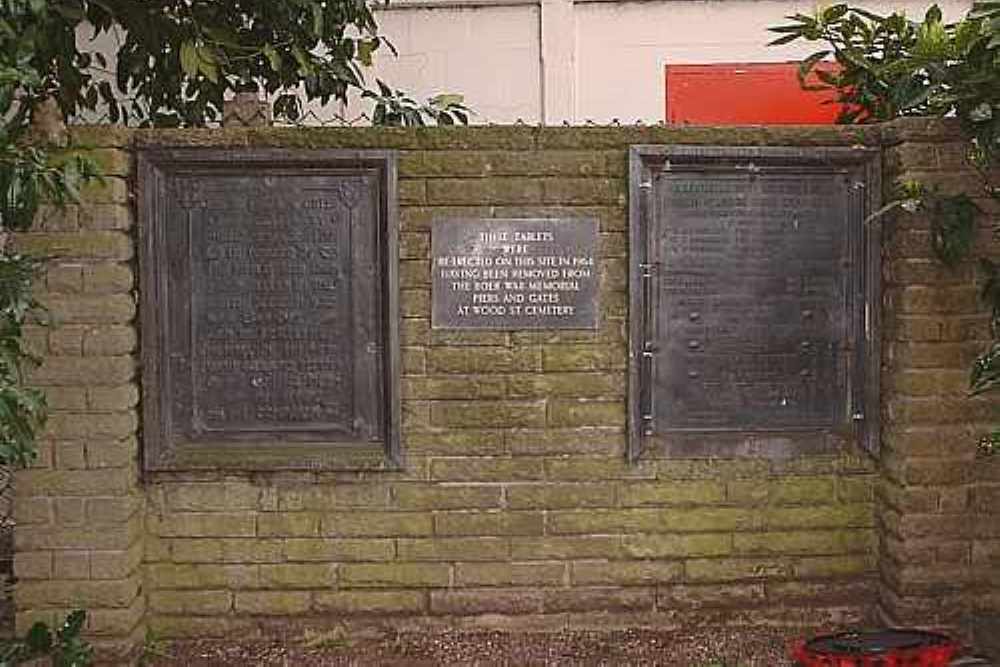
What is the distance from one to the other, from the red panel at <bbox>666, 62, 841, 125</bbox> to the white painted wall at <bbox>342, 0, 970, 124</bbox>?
0.22ft

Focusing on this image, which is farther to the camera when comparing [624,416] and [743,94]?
[743,94]

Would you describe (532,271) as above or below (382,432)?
above

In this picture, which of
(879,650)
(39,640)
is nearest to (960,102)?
(879,650)

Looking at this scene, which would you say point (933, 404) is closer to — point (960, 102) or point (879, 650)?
point (879, 650)

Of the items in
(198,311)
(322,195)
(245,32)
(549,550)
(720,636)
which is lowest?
(720,636)

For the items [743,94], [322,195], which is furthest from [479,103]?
[322,195]

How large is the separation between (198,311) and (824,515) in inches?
88.1

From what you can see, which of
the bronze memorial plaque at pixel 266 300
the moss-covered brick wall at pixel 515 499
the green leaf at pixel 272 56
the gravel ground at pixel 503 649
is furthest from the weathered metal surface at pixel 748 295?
the green leaf at pixel 272 56

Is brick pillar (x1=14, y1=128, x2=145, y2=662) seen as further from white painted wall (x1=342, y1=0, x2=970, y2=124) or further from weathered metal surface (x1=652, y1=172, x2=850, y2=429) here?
white painted wall (x1=342, y1=0, x2=970, y2=124)

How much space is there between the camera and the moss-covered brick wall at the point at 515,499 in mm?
4129

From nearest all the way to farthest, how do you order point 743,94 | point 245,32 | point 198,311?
point 198,311 < point 245,32 < point 743,94

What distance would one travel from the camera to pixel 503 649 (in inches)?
167

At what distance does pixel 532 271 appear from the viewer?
4.23m

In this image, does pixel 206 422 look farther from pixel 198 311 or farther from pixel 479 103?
pixel 479 103
